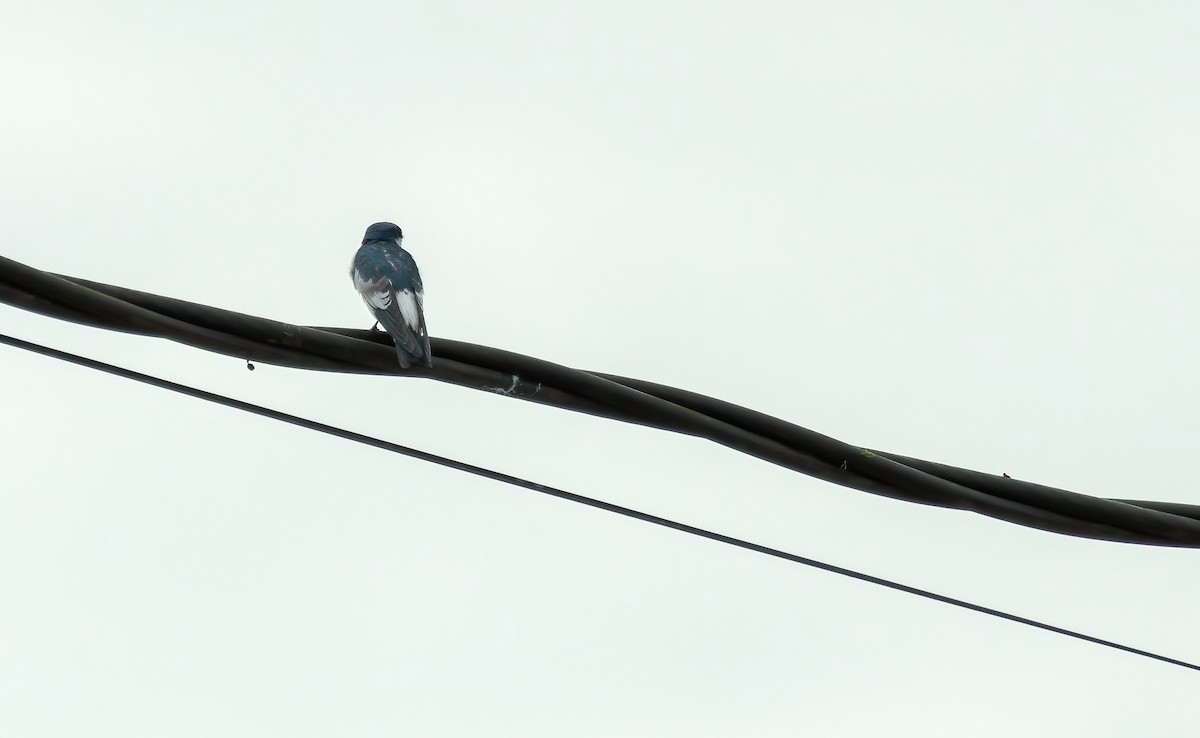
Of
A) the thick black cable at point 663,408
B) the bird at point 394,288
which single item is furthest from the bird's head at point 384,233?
the thick black cable at point 663,408

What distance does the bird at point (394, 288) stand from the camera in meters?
5.00

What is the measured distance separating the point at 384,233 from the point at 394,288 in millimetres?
2097

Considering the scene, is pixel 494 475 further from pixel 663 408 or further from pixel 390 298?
pixel 390 298

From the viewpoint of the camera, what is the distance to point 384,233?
9359mm

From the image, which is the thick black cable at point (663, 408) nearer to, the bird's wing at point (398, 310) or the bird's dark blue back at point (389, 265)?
the bird's wing at point (398, 310)

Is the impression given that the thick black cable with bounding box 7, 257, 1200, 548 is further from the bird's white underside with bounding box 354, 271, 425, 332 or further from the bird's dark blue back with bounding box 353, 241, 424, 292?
the bird's dark blue back with bounding box 353, 241, 424, 292

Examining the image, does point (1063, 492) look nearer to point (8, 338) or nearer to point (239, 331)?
point (239, 331)

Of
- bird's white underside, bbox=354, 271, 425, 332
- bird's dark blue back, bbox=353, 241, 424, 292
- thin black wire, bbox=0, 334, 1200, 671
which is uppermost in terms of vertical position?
bird's dark blue back, bbox=353, 241, 424, 292

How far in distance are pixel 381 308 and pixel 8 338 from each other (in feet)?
8.56

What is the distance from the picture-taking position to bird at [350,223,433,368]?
4999mm

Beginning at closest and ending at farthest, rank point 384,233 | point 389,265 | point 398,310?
1. point 398,310
2. point 389,265
3. point 384,233

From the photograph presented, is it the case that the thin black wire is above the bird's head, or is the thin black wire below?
below

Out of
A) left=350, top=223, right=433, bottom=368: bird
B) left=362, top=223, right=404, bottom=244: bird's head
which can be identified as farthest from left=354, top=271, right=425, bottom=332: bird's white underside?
left=362, top=223, right=404, bottom=244: bird's head

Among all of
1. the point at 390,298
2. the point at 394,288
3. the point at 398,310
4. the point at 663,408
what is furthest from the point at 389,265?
the point at 663,408
